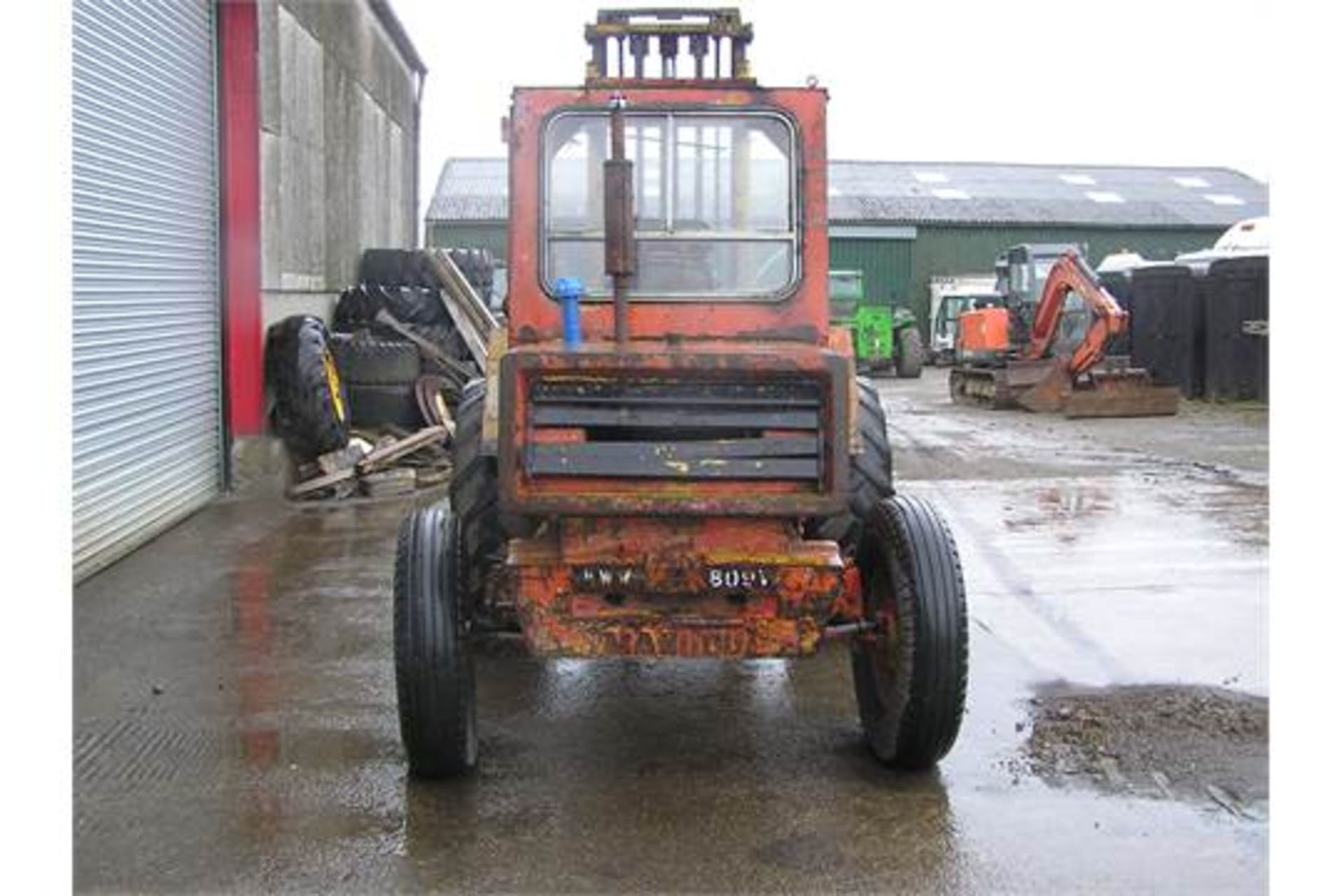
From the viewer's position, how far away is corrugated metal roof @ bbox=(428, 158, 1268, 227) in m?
43.6

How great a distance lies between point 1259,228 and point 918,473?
15.7 meters

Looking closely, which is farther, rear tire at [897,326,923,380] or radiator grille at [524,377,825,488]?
A: rear tire at [897,326,923,380]

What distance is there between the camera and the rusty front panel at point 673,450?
15.9 ft

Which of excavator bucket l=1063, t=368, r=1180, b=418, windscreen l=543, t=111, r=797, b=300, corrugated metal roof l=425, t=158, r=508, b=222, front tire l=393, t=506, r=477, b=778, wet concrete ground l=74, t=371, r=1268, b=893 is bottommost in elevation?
wet concrete ground l=74, t=371, r=1268, b=893

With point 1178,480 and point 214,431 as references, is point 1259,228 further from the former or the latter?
point 214,431

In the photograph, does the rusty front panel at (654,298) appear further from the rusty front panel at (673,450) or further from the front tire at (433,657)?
the front tire at (433,657)

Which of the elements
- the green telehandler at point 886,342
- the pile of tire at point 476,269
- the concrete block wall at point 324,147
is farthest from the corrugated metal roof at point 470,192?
the pile of tire at point 476,269

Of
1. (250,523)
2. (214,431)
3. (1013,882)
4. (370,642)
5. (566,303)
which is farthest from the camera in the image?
(214,431)

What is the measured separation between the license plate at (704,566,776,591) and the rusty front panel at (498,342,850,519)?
7.6 inches

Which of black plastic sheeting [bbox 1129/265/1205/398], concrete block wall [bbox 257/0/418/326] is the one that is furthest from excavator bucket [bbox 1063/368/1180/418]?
concrete block wall [bbox 257/0/418/326]

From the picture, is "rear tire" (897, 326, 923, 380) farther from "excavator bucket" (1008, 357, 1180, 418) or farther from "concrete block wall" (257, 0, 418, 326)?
"concrete block wall" (257, 0, 418, 326)

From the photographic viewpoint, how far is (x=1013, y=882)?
4363 millimetres

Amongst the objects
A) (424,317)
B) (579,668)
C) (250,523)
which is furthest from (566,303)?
(424,317)

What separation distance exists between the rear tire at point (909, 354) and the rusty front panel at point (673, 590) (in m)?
30.2
